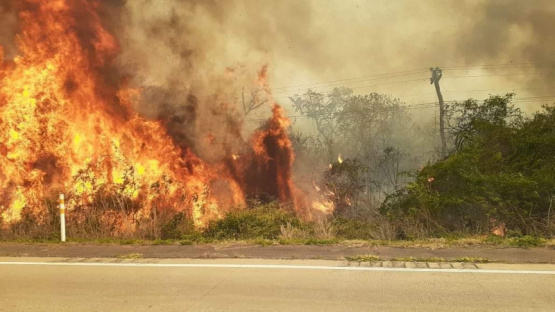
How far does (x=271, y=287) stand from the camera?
6238mm

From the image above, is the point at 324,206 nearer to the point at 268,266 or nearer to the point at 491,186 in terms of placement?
the point at 491,186

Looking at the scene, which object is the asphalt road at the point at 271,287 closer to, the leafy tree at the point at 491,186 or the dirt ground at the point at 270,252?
the dirt ground at the point at 270,252

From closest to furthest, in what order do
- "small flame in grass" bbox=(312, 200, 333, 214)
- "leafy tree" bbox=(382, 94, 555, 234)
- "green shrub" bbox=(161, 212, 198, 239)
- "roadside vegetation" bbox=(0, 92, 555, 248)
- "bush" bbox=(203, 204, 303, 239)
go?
1. "roadside vegetation" bbox=(0, 92, 555, 248)
2. "leafy tree" bbox=(382, 94, 555, 234)
3. "bush" bbox=(203, 204, 303, 239)
4. "green shrub" bbox=(161, 212, 198, 239)
5. "small flame in grass" bbox=(312, 200, 333, 214)

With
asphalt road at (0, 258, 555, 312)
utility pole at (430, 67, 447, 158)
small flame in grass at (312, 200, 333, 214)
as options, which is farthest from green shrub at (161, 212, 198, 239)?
utility pole at (430, 67, 447, 158)

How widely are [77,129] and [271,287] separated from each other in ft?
34.6

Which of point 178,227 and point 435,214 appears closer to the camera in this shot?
point 435,214

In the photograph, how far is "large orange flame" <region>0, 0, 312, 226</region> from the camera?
1377cm

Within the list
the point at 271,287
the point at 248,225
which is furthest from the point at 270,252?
the point at 248,225

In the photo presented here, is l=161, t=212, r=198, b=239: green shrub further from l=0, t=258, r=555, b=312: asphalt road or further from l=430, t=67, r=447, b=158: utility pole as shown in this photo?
l=430, t=67, r=447, b=158: utility pole

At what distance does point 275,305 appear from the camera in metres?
5.42

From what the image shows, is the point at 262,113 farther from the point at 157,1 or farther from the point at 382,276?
the point at 382,276

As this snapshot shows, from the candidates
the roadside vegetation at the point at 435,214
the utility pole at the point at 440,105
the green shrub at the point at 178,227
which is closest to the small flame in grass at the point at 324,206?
the roadside vegetation at the point at 435,214

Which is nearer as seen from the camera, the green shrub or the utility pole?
the green shrub

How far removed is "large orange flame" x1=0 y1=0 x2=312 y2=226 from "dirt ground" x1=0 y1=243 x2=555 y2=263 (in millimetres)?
3438
